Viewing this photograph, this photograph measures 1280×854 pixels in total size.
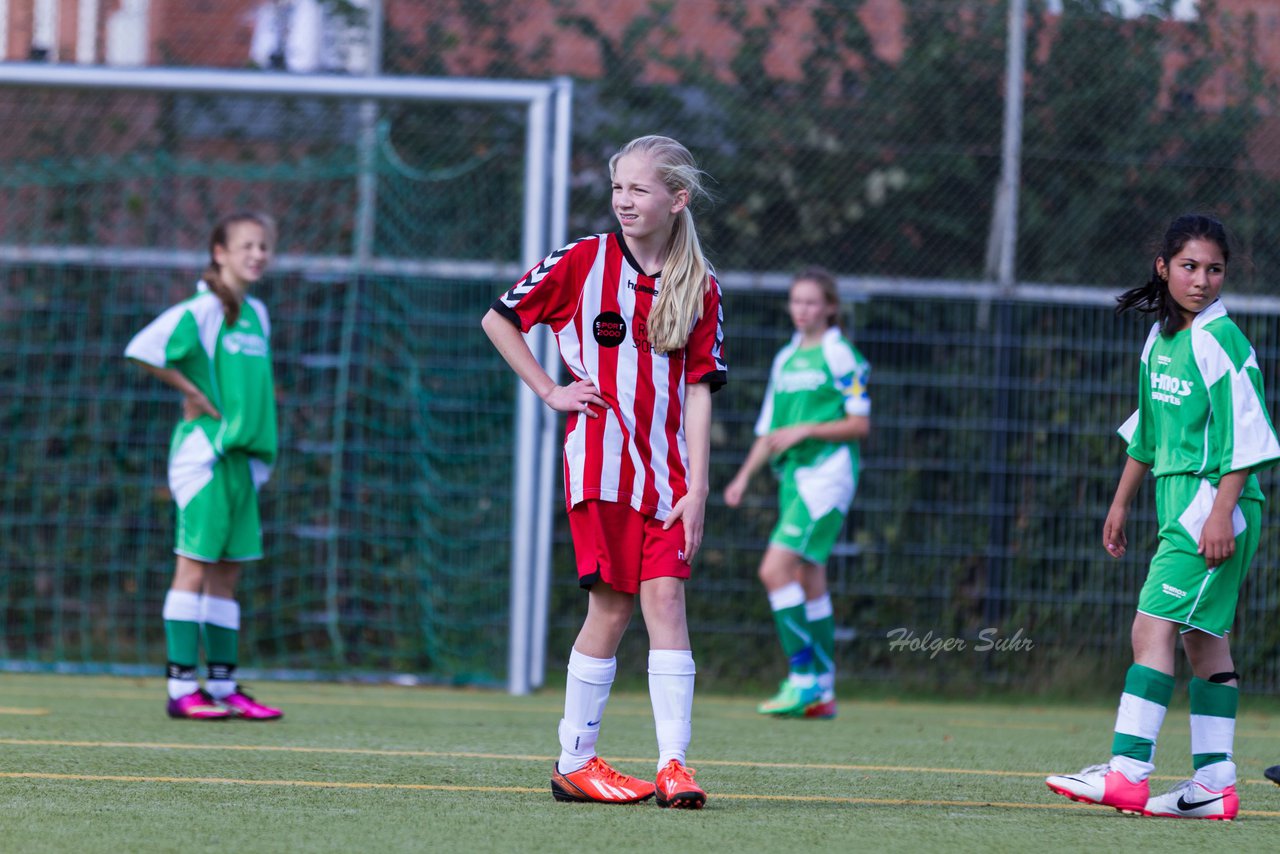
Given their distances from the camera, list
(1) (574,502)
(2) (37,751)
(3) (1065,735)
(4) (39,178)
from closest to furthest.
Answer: (1) (574,502) < (2) (37,751) < (3) (1065,735) < (4) (39,178)

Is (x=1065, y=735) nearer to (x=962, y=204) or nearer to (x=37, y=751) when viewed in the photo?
(x=962, y=204)

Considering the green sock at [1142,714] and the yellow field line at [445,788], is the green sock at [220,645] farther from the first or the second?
the green sock at [1142,714]

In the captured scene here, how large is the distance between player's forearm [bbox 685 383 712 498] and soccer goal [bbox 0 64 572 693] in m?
4.00

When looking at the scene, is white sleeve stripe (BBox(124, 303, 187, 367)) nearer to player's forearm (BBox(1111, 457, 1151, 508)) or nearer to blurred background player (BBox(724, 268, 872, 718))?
blurred background player (BBox(724, 268, 872, 718))

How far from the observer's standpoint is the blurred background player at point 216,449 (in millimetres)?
5629

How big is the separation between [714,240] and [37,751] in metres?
4.57

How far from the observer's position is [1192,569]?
3842 millimetres

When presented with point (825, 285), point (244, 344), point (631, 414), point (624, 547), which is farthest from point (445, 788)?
point (825, 285)

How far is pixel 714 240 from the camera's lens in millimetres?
8078

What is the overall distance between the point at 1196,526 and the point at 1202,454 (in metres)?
0.18

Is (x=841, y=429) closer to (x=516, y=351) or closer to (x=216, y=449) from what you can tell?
(x=216, y=449)

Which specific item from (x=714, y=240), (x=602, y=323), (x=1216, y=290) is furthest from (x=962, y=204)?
(x=602, y=323)

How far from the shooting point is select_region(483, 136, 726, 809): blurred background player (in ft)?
12.2

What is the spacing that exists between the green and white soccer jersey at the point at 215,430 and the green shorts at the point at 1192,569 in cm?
322
